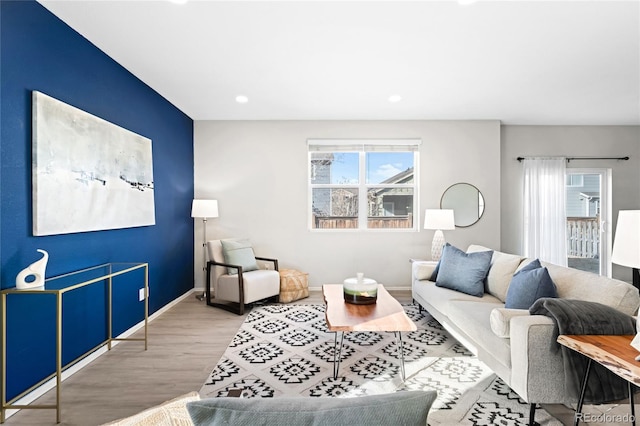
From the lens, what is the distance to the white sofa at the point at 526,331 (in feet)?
6.27

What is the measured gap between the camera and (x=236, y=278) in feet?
14.0

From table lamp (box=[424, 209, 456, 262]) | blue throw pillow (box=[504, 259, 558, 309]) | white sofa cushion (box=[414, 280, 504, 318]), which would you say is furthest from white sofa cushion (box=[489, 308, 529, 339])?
table lamp (box=[424, 209, 456, 262])

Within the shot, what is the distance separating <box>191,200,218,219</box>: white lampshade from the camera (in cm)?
477

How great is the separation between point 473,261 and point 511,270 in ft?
1.14

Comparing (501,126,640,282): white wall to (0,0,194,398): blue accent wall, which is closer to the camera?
(0,0,194,398): blue accent wall

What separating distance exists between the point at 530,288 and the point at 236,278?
3102 millimetres

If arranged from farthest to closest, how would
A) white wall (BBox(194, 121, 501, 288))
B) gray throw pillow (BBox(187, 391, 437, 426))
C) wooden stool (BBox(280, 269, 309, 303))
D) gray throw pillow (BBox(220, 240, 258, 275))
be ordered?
white wall (BBox(194, 121, 501, 288)) < wooden stool (BBox(280, 269, 309, 303)) < gray throw pillow (BBox(220, 240, 258, 275)) < gray throw pillow (BBox(187, 391, 437, 426))

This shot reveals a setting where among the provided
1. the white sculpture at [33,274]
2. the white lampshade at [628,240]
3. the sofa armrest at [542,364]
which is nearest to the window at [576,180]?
the white lampshade at [628,240]

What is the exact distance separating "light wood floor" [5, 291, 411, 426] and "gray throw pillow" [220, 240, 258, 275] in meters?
0.80

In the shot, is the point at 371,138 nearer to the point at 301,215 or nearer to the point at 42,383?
the point at 301,215

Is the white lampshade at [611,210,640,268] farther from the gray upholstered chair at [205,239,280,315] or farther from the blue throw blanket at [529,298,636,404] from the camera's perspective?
the gray upholstered chair at [205,239,280,315]

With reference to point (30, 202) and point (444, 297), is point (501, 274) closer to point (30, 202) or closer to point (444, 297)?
point (444, 297)

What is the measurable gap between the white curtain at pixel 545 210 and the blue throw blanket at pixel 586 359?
13.2 ft

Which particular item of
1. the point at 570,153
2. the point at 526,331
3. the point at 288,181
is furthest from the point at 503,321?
the point at 570,153
